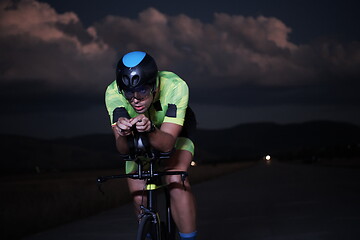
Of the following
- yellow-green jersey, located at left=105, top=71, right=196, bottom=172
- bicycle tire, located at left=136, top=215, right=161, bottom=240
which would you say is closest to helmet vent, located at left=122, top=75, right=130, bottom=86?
yellow-green jersey, located at left=105, top=71, right=196, bottom=172

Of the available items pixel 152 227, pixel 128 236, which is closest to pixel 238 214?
pixel 128 236

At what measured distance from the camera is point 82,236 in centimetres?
798

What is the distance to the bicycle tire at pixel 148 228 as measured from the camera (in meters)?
3.67

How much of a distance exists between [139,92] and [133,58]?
0.22 metres

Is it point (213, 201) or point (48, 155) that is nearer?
point (213, 201)

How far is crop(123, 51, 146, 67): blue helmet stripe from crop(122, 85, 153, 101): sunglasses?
16 centimetres

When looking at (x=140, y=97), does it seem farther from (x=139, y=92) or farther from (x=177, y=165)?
(x=177, y=165)

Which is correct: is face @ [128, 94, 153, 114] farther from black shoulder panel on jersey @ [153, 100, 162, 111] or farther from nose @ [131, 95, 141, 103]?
black shoulder panel on jersey @ [153, 100, 162, 111]

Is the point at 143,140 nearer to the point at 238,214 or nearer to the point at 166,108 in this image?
the point at 166,108

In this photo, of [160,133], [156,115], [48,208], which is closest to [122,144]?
[160,133]

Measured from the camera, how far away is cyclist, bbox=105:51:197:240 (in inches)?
149

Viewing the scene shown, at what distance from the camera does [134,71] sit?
3779 mm

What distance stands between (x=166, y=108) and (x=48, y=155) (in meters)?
183

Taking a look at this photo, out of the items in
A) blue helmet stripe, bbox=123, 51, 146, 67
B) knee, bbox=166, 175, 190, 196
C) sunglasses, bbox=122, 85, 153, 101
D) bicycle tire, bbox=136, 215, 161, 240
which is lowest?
bicycle tire, bbox=136, 215, 161, 240
